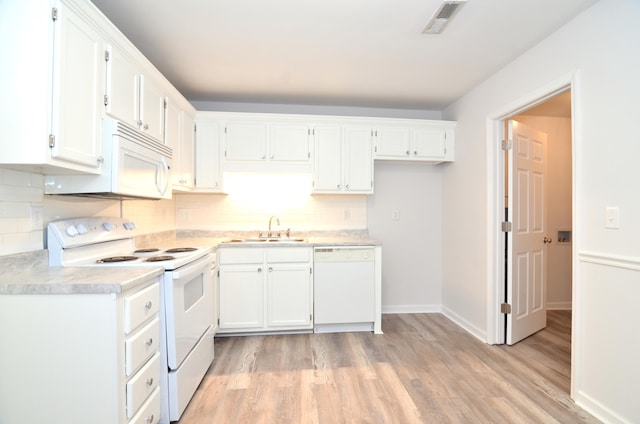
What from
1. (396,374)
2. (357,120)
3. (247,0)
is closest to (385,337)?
(396,374)

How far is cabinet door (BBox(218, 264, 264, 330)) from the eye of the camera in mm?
2863

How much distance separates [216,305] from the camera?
2.83 meters

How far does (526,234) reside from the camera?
2891 mm

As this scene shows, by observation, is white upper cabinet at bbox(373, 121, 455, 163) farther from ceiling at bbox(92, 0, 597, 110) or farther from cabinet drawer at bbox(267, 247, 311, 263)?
cabinet drawer at bbox(267, 247, 311, 263)

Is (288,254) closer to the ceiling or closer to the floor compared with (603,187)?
closer to the floor

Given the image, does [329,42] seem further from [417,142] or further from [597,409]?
[597,409]

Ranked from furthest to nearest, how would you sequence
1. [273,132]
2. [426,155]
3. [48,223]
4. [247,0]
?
[426,155] < [273,132] < [247,0] < [48,223]

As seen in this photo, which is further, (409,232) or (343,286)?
(409,232)

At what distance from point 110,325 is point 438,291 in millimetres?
3424

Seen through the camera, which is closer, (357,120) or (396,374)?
(396,374)

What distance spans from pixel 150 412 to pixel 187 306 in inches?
22.9

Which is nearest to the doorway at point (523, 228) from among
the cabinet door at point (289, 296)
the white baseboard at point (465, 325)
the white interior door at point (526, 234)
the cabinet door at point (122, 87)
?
the white interior door at point (526, 234)

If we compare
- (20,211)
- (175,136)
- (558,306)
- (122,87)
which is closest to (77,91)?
(122,87)

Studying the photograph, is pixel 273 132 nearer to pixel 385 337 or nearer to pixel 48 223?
pixel 48 223
